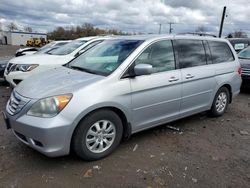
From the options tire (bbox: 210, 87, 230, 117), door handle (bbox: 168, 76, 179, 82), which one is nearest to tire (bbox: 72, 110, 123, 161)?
door handle (bbox: 168, 76, 179, 82)

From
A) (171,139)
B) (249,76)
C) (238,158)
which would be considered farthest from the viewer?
(249,76)

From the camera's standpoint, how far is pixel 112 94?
325cm

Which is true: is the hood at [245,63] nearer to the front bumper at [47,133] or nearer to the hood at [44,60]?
the hood at [44,60]

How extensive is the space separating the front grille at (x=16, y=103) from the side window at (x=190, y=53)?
2.53 m

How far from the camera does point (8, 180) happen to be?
289 cm

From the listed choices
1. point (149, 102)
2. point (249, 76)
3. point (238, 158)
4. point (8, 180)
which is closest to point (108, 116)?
point (149, 102)

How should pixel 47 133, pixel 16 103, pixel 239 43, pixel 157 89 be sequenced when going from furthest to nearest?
pixel 239 43, pixel 157 89, pixel 16 103, pixel 47 133

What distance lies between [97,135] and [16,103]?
112 cm

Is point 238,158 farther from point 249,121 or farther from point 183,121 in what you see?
point 249,121

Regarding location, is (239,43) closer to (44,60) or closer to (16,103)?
(44,60)

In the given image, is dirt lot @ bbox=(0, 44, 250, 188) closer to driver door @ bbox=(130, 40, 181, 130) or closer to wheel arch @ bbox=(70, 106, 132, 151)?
wheel arch @ bbox=(70, 106, 132, 151)

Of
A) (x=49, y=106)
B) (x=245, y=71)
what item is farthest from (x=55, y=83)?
(x=245, y=71)

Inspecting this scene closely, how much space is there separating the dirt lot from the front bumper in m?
0.35

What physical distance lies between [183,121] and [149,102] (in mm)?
1629
